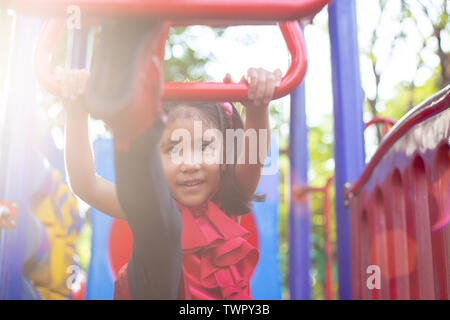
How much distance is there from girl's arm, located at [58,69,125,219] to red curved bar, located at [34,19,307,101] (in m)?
0.03

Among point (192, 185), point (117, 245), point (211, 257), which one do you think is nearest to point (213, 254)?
point (211, 257)

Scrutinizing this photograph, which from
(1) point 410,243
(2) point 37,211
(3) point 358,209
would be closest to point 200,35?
(2) point 37,211

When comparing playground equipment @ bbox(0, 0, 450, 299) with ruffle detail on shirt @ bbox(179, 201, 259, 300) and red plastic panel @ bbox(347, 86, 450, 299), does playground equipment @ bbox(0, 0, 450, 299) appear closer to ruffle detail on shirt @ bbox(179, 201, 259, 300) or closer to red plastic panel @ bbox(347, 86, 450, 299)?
red plastic panel @ bbox(347, 86, 450, 299)

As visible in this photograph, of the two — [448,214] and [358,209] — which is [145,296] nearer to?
[448,214]

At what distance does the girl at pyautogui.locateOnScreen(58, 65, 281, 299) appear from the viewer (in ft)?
1.90

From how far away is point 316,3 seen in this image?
0.48 meters

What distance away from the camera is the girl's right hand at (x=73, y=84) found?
60 centimetres

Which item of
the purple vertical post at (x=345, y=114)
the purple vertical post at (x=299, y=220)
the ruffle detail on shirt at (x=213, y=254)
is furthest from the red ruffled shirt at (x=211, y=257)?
the purple vertical post at (x=299, y=220)

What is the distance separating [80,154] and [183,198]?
0.56ft

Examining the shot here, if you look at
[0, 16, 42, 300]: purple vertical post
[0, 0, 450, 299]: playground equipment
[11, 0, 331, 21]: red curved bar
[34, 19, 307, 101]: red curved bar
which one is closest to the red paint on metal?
[0, 0, 450, 299]: playground equipment

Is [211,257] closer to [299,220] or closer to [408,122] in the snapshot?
[408,122]

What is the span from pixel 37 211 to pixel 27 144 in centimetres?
24

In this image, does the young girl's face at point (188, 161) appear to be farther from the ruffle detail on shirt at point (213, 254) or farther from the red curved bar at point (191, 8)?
the red curved bar at point (191, 8)
